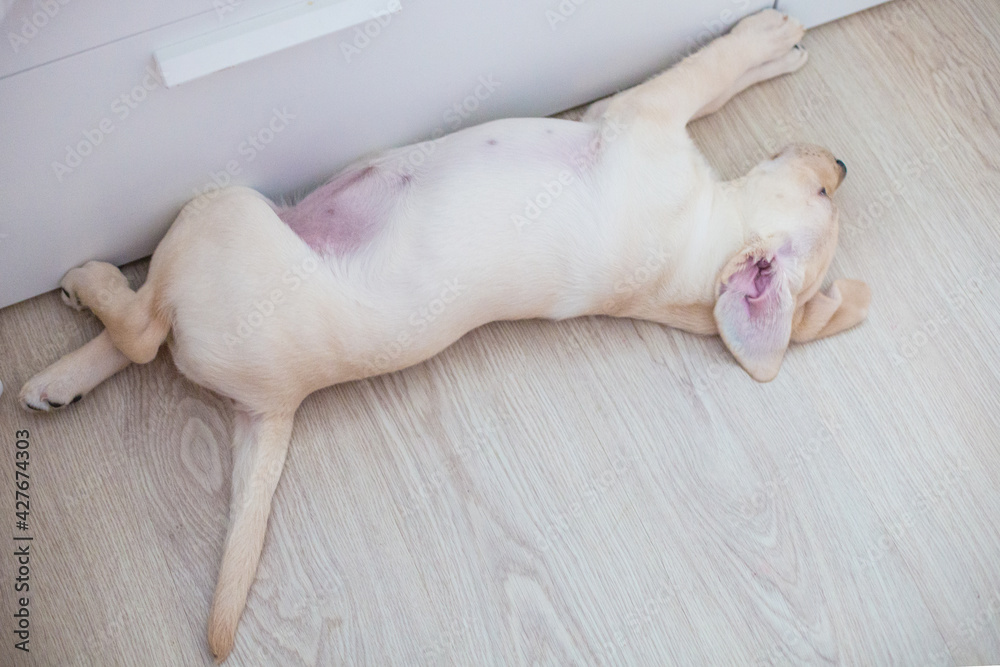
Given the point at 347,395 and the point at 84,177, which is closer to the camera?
the point at 84,177

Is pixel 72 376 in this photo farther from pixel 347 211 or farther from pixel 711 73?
pixel 711 73

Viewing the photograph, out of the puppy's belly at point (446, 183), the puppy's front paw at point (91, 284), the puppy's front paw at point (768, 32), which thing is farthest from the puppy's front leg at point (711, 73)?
the puppy's front paw at point (91, 284)

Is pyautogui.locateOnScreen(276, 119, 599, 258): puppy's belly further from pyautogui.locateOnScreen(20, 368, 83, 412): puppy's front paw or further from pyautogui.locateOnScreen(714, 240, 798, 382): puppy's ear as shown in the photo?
pyautogui.locateOnScreen(20, 368, 83, 412): puppy's front paw

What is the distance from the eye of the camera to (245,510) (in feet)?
5.48

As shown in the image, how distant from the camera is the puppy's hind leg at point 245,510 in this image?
5.33 feet

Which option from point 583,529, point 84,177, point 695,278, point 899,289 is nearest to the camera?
point 84,177

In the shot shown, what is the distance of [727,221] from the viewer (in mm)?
1702

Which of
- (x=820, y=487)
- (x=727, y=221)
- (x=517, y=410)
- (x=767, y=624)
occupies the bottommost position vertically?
(x=767, y=624)

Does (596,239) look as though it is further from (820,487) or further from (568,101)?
(820,487)

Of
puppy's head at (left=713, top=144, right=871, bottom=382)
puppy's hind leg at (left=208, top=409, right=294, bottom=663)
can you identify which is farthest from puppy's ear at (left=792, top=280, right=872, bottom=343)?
puppy's hind leg at (left=208, top=409, right=294, bottom=663)

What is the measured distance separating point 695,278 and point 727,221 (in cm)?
13

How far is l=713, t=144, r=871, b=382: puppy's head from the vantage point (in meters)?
1.65

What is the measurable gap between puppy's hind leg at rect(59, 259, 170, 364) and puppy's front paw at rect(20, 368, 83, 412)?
153mm

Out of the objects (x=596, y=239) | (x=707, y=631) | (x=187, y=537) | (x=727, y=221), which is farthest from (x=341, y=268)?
(x=707, y=631)
